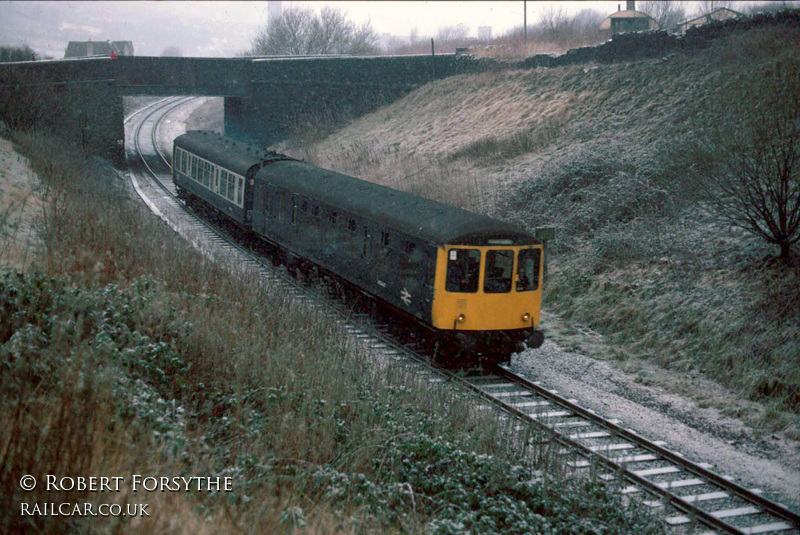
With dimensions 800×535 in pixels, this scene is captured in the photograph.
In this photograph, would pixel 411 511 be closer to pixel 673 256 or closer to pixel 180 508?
pixel 180 508

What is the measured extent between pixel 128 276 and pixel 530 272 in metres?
6.65

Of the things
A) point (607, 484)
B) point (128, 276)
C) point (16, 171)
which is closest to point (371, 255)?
point (128, 276)

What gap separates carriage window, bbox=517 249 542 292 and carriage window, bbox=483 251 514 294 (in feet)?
0.65

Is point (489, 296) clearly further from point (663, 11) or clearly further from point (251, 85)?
point (663, 11)

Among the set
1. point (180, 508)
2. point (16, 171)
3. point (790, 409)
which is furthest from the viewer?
point (16, 171)

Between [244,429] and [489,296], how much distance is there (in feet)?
18.2

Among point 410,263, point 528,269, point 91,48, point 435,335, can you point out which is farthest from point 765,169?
point 91,48

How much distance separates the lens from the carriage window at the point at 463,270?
10711 mm

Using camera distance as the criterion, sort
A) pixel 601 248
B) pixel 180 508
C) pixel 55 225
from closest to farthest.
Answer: pixel 180 508 → pixel 55 225 → pixel 601 248

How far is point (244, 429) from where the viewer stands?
6.29 metres

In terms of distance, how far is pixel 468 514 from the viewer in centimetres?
588

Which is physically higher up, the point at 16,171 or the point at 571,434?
the point at 16,171

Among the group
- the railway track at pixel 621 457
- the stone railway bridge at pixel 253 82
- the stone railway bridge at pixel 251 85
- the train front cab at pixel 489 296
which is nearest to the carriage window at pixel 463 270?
the train front cab at pixel 489 296

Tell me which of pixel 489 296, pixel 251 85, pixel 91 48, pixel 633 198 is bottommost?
pixel 489 296
